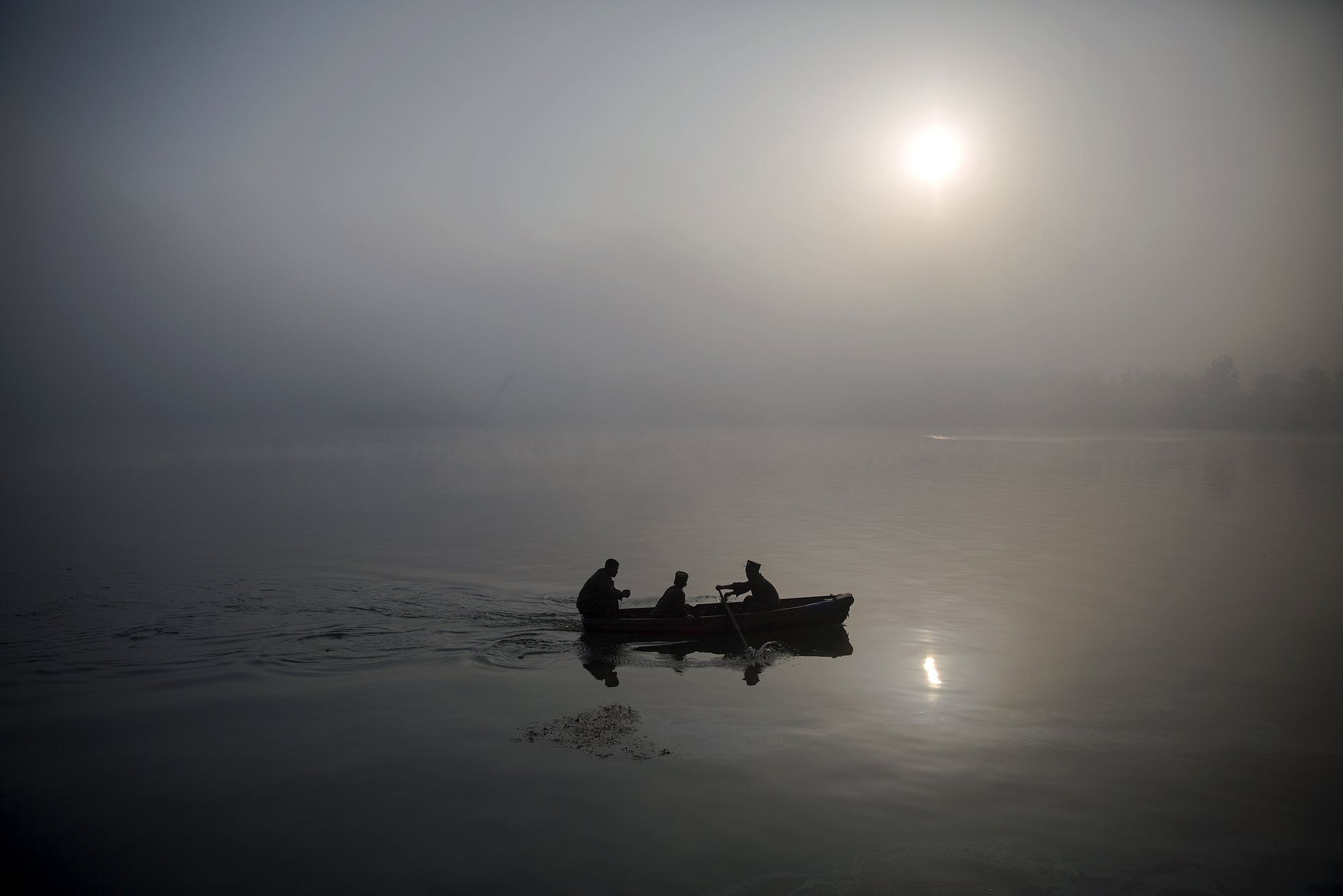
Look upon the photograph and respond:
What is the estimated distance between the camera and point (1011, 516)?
47094 mm

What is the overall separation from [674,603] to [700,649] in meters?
1.49

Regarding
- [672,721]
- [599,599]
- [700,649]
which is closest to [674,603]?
[700,649]

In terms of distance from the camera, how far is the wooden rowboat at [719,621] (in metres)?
19.5

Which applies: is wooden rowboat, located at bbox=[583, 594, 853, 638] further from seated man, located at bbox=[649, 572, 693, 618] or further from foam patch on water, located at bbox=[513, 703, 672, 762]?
foam patch on water, located at bbox=[513, 703, 672, 762]

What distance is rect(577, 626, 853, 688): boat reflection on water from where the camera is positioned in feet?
59.3

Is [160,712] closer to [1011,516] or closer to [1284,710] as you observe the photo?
[1284,710]

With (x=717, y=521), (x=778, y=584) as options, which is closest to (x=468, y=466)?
(x=717, y=521)

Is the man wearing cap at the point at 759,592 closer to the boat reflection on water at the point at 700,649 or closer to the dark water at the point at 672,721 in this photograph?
the boat reflection on water at the point at 700,649

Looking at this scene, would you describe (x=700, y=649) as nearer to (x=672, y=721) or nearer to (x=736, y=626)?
(x=736, y=626)

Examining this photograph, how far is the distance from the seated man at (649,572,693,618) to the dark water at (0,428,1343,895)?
4.62 ft

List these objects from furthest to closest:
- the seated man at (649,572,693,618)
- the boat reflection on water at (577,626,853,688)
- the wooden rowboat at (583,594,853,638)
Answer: the seated man at (649,572,693,618), the wooden rowboat at (583,594,853,638), the boat reflection on water at (577,626,853,688)

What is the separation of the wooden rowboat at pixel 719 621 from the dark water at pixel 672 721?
56cm

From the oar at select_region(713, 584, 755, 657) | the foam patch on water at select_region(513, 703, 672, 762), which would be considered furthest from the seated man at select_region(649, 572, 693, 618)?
the foam patch on water at select_region(513, 703, 672, 762)

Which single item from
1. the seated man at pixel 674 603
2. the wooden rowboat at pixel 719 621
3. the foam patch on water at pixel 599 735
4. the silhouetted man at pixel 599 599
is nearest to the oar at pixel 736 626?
the wooden rowboat at pixel 719 621
